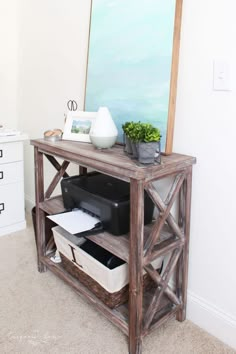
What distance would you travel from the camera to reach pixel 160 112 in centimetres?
152

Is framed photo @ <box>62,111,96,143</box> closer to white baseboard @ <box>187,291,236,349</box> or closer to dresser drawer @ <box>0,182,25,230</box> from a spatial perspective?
dresser drawer @ <box>0,182,25,230</box>

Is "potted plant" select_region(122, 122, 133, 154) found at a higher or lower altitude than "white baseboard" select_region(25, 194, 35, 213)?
higher

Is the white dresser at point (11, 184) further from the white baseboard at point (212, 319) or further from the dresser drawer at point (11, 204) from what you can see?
the white baseboard at point (212, 319)

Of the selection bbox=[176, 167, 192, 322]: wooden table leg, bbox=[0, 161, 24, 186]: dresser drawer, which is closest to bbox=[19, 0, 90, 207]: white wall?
bbox=[0, 161, 24, 186]: dresser drawer

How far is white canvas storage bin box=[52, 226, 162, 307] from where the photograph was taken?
150 centimetres

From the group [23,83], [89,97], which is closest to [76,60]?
[89,97]

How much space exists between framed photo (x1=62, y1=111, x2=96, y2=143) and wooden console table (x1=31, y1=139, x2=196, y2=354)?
7cm

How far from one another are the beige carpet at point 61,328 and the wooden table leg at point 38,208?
0.15 m

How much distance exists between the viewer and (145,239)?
4.75 ft

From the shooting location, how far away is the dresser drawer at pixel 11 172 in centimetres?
246

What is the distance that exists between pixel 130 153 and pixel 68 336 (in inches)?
35.6

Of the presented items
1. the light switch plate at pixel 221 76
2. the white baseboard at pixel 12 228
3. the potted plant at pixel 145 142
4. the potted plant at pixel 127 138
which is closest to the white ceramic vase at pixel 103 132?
the potted plant at pixel 127 138

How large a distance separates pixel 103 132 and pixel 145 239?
0.54 metres

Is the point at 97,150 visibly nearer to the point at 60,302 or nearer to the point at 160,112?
the point at 160,112
